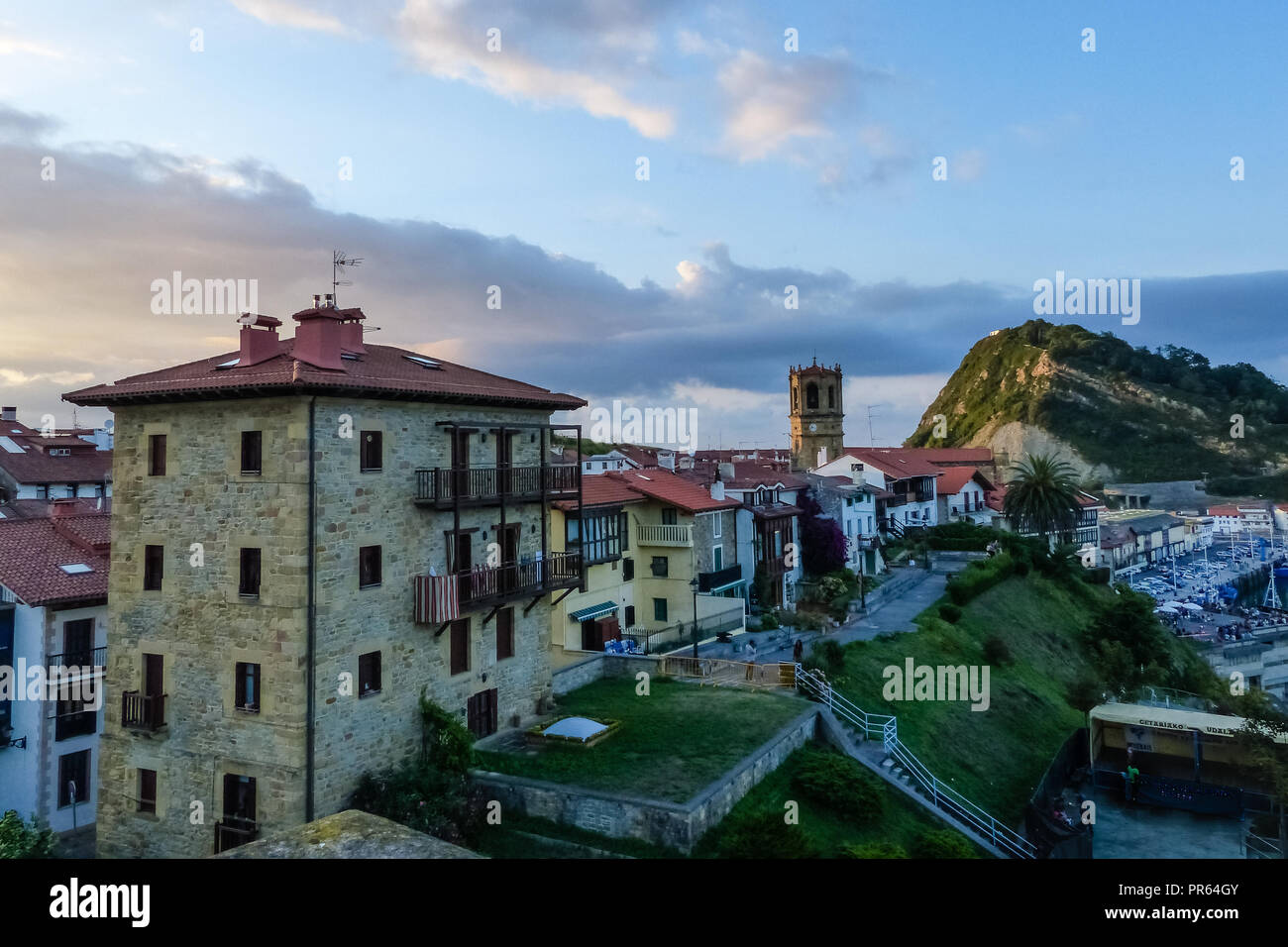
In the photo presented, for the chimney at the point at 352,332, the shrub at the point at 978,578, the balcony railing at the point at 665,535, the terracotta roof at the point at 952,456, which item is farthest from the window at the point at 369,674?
the terracotta roof at the point at 952,456

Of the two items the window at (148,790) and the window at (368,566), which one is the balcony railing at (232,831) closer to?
the window at (148,790)

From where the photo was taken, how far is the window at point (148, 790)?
2398 cm

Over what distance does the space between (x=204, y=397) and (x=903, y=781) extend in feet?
82.9

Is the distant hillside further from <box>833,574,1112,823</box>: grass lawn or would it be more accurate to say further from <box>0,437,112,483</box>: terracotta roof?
<box>0,437,112,483</box>: terracotta roof

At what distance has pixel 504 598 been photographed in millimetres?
27266

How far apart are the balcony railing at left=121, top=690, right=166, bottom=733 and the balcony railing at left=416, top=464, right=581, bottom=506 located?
9224 millimetres

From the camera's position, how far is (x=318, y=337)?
23.4 metres

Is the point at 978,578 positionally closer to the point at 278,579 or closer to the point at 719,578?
the point at 719,578

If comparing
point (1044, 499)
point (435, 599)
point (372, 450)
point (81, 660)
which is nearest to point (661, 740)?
point (435, 599)

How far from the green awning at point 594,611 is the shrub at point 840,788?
15.3 meters

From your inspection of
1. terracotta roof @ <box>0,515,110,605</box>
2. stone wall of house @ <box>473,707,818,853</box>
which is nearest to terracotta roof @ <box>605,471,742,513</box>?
stone wall of house @ <box>473,707,818,853</box>
